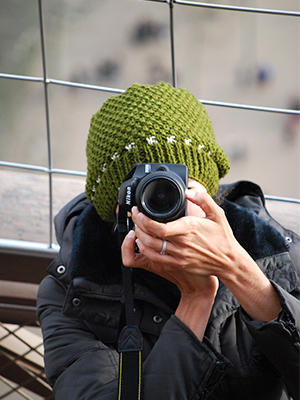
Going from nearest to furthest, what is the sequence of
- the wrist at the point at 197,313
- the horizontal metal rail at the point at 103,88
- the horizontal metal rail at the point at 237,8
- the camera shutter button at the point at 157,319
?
the wrist at the point at 197,313 < the camera shutter button at the point at 157,319 < the horizontal metal rail at the point at 237,8 < the horizontal metal rail at the point at 103,88

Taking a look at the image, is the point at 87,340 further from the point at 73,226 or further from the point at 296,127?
the point at 296,127

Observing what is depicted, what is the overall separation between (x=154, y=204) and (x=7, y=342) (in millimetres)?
1516

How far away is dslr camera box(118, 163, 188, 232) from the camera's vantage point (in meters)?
0.83

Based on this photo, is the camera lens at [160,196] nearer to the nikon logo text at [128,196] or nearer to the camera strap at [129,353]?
the nikon logo text at [128,196]

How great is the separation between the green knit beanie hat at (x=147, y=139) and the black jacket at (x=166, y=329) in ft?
0.48

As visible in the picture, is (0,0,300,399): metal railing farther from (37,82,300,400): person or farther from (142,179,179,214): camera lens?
(142,179,179,214): camera lens

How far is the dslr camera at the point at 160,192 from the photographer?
834 mm

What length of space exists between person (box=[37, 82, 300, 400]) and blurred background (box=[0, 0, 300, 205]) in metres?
0.68

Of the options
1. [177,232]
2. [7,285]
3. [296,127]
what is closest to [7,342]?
[7,285]

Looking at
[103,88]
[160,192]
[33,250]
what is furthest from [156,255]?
[33,250]

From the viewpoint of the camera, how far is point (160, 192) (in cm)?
86

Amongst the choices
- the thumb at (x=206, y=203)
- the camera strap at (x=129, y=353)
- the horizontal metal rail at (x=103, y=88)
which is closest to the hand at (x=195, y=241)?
the thumb at (x=206, y=203)

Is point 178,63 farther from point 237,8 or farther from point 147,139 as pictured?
point 147,139

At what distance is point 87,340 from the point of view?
1043 millimetres
